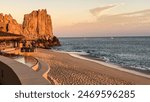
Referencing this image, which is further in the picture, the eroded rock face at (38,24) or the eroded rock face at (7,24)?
the eroded rock face at (38,24)

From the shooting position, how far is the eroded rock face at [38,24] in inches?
3875

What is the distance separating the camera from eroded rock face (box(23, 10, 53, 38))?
98.4m

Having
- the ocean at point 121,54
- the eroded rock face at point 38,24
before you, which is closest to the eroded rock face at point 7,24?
the ocean at point 121,54

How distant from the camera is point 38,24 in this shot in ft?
343

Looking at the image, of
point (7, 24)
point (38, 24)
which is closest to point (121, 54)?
point (7, 24)

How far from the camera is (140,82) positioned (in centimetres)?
1800

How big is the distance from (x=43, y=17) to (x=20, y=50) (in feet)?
275

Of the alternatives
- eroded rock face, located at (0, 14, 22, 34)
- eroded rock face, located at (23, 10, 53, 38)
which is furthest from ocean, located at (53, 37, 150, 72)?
eroded rock face, located at (23, 10, 53, 38)

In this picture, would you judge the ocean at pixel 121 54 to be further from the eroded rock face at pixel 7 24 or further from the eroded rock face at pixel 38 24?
the eroded rock face at pixel 38 24

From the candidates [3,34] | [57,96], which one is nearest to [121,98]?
[57,96]

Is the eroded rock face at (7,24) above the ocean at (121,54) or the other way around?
above

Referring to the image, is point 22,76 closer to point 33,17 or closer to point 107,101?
point 107,101

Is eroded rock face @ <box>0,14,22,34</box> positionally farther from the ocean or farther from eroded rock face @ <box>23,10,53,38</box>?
eroded rock face @ <box>23,10,53,38</box>

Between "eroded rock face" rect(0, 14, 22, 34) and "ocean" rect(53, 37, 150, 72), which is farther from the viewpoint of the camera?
"eroded rock face" rect(0, 14, 22, 34)
